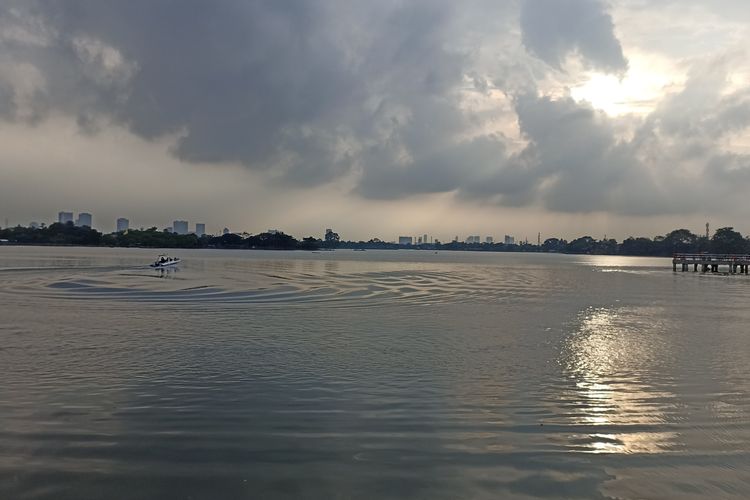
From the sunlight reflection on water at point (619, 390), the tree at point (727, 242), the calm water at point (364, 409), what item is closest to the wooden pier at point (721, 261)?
the calm water at point (364, 409)

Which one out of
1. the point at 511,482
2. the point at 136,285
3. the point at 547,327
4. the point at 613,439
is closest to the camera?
the point at 511,482

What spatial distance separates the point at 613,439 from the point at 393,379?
4.82 m

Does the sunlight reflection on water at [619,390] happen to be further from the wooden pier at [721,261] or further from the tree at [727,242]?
the tree at [727,242]

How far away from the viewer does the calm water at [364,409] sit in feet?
21.8

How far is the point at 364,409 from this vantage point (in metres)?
9.59

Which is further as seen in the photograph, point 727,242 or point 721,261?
point 727,242

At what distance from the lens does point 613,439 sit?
8227 millimetres

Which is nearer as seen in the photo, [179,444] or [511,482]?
[511,482]

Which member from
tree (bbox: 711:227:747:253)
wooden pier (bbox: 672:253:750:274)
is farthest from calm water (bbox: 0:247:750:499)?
tree (bbox: 711:227:747:253)

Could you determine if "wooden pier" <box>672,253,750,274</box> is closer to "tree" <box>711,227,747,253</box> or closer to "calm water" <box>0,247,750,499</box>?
"calm water" <box>0,247,750,499</box>

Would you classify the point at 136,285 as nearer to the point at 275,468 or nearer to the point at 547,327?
the point at 547,327

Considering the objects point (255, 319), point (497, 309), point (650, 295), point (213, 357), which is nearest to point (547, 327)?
point (497, 309)

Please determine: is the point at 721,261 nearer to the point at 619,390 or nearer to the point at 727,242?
the point at 619,390

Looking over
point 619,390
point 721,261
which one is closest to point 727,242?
point 721,261
